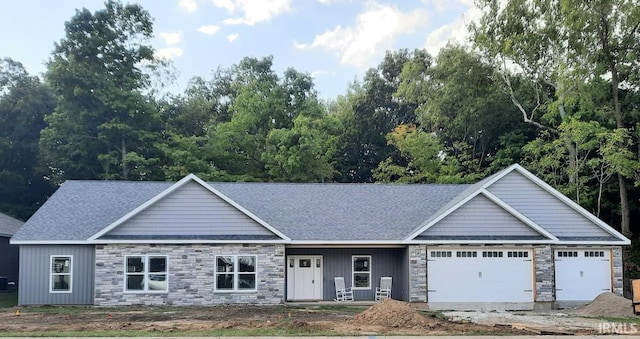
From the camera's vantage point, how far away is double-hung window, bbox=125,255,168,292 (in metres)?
22.2

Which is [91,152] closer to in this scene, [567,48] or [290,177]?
[290,177]

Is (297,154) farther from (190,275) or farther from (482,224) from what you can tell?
(482,224)

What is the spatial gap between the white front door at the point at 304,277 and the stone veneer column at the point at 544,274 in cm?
805

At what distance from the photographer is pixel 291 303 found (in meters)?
23.2

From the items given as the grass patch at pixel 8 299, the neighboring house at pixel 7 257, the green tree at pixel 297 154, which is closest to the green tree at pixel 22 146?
the neighboring house at pixel 7 257

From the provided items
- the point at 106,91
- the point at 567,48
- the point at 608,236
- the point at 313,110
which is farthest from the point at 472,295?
the point at 106,91

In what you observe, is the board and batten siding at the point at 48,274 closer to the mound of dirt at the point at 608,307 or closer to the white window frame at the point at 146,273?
the white window frame at the point at 146,273

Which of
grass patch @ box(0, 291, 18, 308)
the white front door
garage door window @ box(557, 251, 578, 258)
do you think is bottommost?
grass patch @ box(0, 291, 18, 308)

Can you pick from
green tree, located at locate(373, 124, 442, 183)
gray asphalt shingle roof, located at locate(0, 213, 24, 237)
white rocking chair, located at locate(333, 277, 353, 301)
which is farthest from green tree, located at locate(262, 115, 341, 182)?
white rocking chair, located at locate(333, 277, 353, 301)

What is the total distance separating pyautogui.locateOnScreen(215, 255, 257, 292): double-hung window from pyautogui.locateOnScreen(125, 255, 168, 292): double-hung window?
6.22 ft

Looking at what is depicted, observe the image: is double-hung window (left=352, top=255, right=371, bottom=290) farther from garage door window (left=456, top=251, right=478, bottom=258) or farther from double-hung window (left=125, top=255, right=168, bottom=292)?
double-hung window (left=125, top=255, right=168, bottom=292)

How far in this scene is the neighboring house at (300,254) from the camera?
22.2 meters

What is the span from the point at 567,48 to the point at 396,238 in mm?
18472

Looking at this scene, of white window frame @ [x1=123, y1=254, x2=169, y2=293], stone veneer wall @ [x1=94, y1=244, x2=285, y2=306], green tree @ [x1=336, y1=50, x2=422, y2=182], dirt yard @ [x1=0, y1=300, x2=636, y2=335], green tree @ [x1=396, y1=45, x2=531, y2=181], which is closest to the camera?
dirt yard @ [x1=0, y1=300, x2=636, y2=335]
